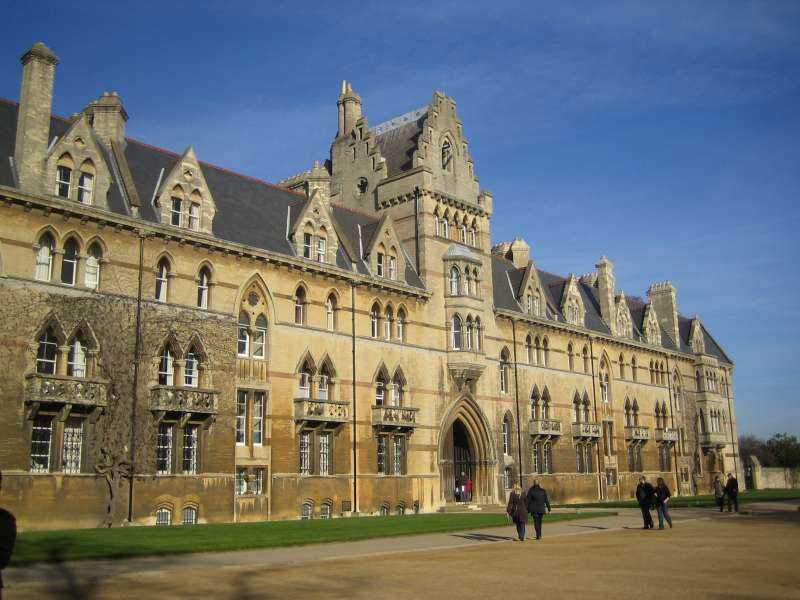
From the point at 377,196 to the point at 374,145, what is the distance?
3414 mm

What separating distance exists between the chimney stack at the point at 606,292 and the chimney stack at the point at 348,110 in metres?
25.1

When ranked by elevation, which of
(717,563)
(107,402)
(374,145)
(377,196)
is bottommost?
(717,563)

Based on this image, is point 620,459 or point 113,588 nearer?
point 113,588

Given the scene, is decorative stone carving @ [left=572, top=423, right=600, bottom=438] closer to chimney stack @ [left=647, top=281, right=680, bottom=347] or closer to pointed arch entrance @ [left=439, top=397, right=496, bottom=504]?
pointed arch entrance @ [left=439, top=397, right=496, bottom=504]

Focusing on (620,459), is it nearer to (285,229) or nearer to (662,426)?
(662,426)

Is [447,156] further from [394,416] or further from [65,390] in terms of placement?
[65,390]

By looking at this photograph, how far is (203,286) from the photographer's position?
115ft

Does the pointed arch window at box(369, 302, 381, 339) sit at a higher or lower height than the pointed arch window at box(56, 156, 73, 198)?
lower

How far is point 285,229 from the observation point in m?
40.5

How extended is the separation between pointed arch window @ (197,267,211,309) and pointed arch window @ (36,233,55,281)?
6.39 meters

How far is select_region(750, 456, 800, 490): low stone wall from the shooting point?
273ft

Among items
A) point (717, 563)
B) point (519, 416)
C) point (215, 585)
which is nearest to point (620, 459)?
point (519, 416)

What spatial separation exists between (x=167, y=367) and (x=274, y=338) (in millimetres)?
5435

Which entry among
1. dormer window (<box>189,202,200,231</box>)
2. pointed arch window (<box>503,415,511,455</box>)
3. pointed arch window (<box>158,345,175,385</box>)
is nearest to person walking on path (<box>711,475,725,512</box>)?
pointed arch window (<box>503,415,511,455</box>)
